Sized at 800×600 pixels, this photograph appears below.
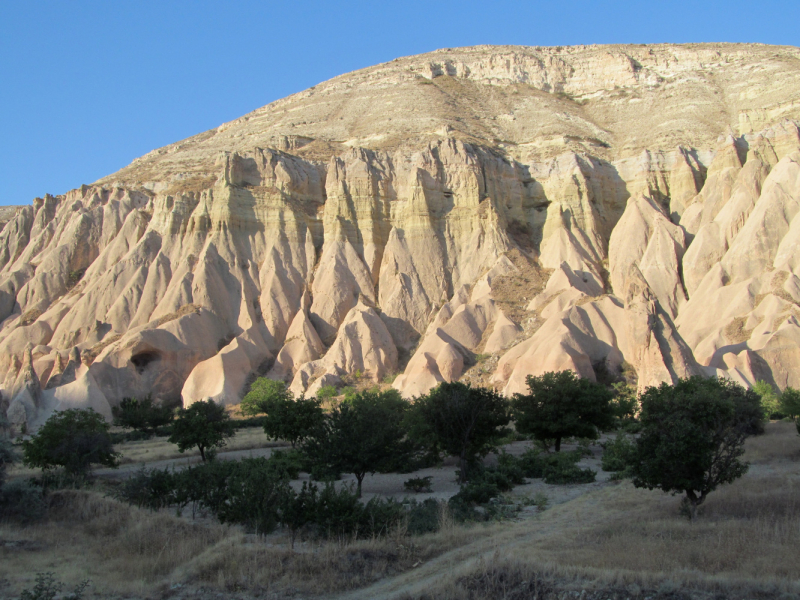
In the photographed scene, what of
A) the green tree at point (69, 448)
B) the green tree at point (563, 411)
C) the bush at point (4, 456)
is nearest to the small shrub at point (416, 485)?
the green tree at point (563, 411)

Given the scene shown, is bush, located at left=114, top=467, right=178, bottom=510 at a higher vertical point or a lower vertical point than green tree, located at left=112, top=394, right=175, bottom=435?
lower

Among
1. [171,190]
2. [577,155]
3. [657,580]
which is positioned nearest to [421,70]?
[577,155]

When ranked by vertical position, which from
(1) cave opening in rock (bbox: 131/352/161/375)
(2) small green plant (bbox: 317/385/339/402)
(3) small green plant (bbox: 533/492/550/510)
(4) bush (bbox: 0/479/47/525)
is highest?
(1) cave opening in rock (bbox: 131/352/161/375)

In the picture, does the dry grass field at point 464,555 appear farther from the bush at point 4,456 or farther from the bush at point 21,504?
the bush at point 4,456

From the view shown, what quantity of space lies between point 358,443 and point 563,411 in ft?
38.8

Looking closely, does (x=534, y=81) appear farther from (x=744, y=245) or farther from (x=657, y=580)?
(x=657, y=580)

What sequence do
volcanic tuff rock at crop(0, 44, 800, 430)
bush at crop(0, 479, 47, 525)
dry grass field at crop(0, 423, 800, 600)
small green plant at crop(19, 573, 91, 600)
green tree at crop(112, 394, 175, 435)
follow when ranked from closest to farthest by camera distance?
dry grass field at crop(0, 423, 800, 600) < small green plant at crop(19, 573, 91, 600) < bush at crop(0, 479, 47, 525) < green tree at crop(112, 394, 175, 435) < volcanic tuff rock at crop(0, 44, 800, 430)

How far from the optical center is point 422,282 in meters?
53.0

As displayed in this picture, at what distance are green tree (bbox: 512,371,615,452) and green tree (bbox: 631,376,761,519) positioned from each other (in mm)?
12722

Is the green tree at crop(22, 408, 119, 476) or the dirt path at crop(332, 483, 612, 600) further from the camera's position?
the green tree at crop(22, 408, 119, 476)

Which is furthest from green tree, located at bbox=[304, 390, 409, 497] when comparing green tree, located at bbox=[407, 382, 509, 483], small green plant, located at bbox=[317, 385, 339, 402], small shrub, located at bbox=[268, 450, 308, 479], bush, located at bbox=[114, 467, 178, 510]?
small green plant, located at bbox=[317, 385, 339, 402]

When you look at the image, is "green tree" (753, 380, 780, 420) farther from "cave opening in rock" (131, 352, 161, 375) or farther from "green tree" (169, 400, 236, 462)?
"cave opening in rock" (131, 352, 161, 375)

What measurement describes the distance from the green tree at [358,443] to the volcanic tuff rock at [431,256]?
1930 centimetres

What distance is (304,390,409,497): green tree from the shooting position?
56.9ft
